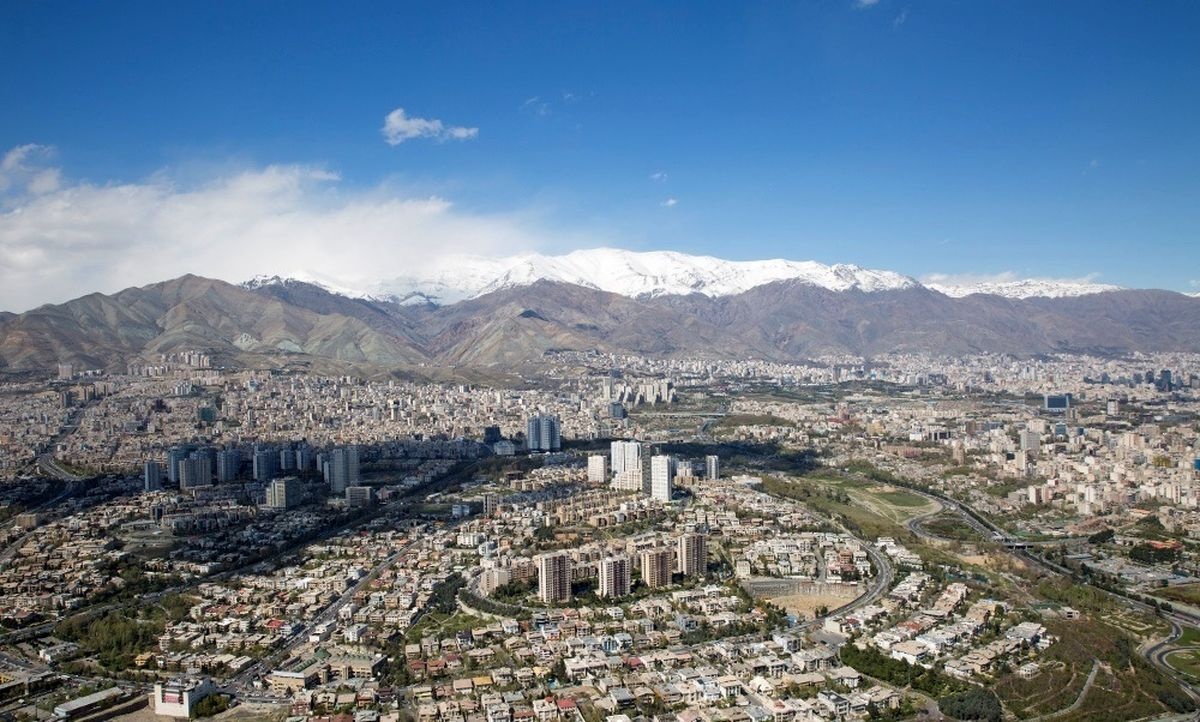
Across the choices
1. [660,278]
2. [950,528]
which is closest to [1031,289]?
[660,278]

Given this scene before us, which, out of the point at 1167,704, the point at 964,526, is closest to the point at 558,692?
the point at 1167,704

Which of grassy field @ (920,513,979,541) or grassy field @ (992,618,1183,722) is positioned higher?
grassy field @ (920,513,979,541)

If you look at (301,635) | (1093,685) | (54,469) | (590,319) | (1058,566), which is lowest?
(1093,685)

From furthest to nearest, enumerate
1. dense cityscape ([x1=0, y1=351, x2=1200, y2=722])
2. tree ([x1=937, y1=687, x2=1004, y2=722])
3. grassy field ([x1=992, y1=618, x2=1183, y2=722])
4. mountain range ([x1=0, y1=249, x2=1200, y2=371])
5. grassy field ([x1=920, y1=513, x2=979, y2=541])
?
mountain range ([x1=0, y1=249, x2=1200, y2=371])
grassy field ([x1=920, y1=513, x2=979, y2=541])
dense cityscape ([x1=0, y1=351, x2=1200, y2=722])
grassy field ([x1=992, y1=618, x2=1183, y2=722])
tree ([x1=937, y1=687, x2=1004, y2=722])

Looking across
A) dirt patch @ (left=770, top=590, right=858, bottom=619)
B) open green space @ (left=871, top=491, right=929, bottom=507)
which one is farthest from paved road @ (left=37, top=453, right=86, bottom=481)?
open green space @ (left=871, top=491, right=929, bottom=507)

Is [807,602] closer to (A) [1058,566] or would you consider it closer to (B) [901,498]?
(A) [1058,566]

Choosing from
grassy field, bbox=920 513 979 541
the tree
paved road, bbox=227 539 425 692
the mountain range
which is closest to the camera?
the tree

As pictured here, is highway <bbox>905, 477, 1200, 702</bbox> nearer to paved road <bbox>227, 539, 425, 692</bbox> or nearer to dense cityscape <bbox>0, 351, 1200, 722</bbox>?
dense cityscape <bbox>0, 351, 1200, 722</bbox>

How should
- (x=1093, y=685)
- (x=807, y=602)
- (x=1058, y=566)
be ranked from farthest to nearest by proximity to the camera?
(x=1058, y=566)
(x=807, y=602)
(x=1093, y=685)
